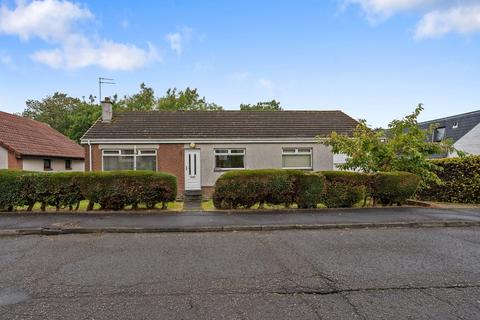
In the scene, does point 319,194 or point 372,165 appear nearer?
point 319,194

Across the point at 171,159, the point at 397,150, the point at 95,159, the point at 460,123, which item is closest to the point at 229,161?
the point at 171,159

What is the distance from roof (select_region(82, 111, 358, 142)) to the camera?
55.0 ft

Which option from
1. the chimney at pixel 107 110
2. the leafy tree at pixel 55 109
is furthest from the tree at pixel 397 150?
the leafy tree at pixel 55 109

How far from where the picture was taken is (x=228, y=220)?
870cm

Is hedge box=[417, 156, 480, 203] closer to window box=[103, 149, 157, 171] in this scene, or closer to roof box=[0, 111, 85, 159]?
window box=[103, 149, 157, 171]

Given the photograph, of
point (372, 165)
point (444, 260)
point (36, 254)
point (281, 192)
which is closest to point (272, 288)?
point (444, 260)

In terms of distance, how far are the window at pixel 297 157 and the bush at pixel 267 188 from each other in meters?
6.43

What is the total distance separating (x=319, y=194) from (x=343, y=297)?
6.62m

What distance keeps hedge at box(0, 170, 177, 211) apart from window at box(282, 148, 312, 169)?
8259mm

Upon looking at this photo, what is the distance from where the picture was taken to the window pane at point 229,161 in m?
16.6

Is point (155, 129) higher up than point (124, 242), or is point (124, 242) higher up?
point (155, 129)

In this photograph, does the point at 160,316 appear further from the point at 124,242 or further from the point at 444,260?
the point at 444,260

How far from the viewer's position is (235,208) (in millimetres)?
10414

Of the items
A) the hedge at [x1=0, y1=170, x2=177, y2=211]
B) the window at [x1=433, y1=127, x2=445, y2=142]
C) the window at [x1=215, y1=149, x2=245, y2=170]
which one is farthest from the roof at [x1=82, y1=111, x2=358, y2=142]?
the window at [x1=433, y1=127, x2=445, y2=142]
